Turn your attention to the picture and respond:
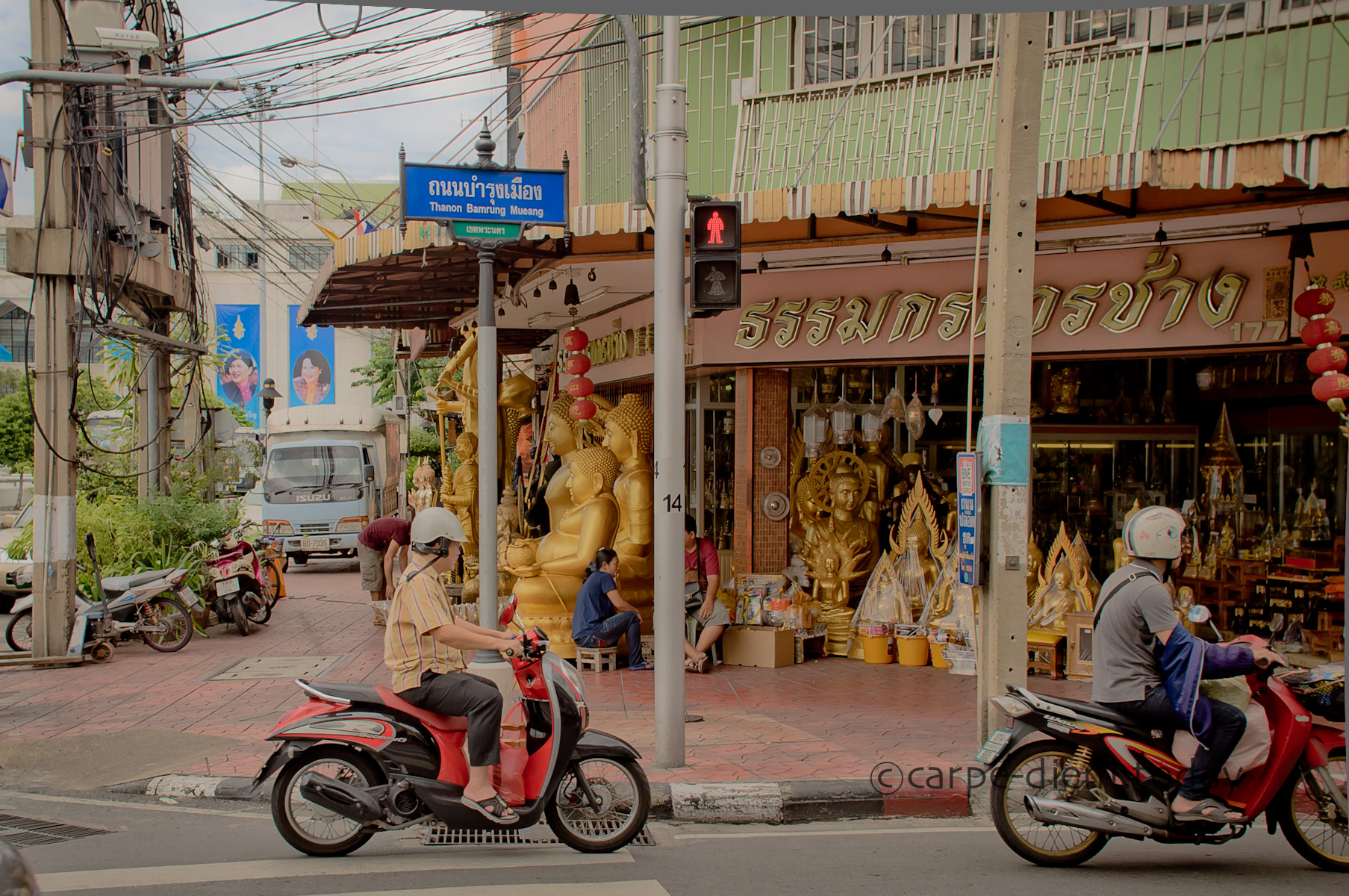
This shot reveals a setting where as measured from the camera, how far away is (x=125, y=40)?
10.7 m

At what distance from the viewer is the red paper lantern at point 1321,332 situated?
7.58 m

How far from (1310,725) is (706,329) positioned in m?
6.74

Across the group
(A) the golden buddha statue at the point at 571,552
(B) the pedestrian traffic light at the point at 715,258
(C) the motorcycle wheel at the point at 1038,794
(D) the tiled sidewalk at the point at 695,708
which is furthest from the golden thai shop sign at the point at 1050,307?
(C) the motorcycle wheel at the point at 1038,794

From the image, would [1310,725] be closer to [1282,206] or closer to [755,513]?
[1282,206]

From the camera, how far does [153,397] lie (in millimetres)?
13477

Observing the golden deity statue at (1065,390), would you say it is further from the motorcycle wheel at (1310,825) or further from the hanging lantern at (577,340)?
the motorcycle wheel at (1310,825)

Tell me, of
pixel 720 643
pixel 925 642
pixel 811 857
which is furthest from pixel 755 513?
pixel 811 857

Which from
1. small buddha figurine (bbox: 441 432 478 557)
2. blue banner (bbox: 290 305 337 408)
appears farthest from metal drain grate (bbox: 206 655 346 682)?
blue banner (bbox: 290 305 337 408)

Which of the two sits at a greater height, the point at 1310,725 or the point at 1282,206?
the point at 1282,206

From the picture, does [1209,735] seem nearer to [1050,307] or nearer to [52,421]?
[1050,307]

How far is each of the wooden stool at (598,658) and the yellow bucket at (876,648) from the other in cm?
232

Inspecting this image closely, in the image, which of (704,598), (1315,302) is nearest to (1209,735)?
(1315,302)

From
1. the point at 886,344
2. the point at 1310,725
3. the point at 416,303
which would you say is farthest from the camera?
the point at 416,303

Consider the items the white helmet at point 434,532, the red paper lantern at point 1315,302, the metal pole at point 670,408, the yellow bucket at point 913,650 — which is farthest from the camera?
the yellow bucket at point 913,650
